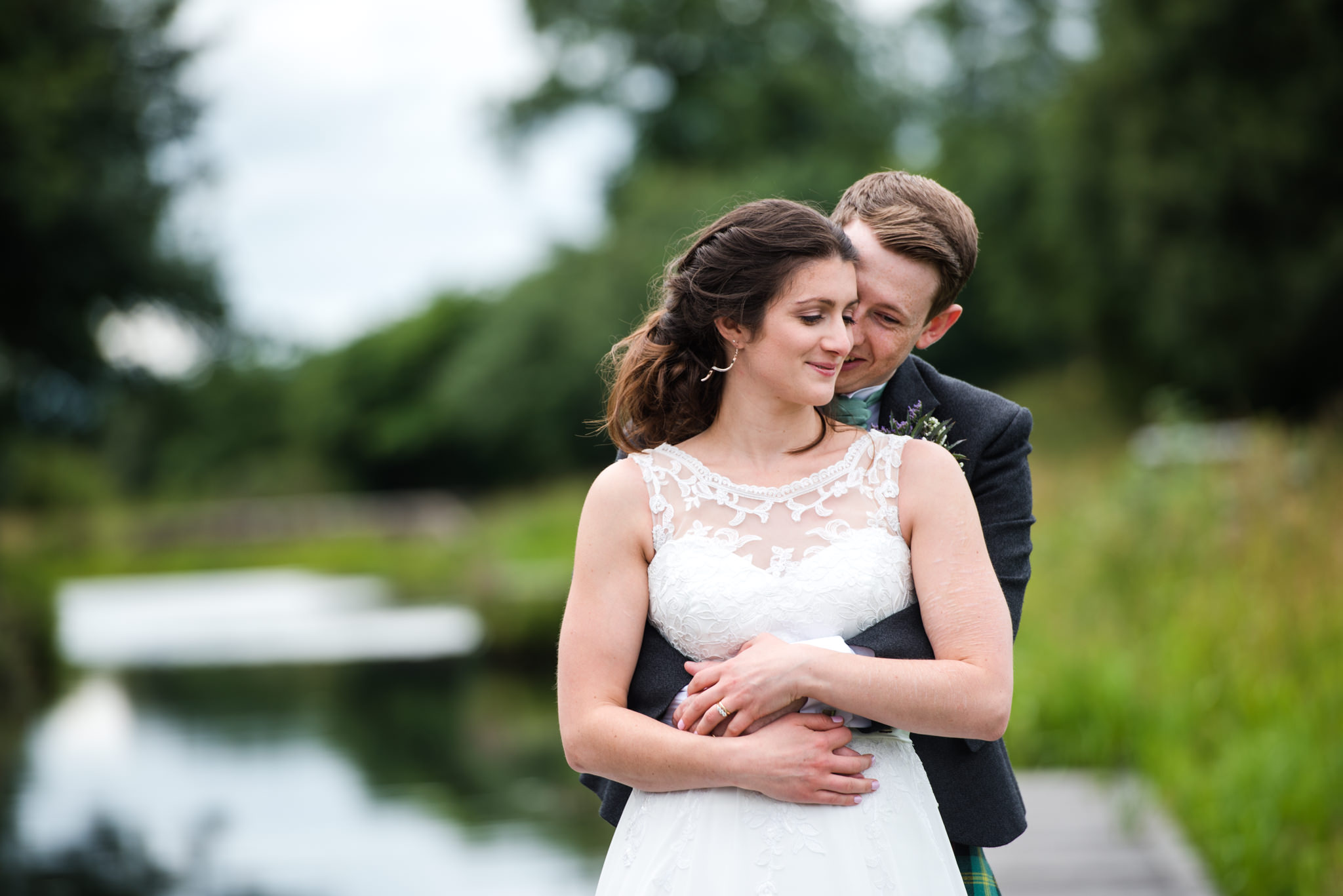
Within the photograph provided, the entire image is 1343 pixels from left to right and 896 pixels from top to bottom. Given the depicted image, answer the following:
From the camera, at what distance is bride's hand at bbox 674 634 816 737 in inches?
75.3

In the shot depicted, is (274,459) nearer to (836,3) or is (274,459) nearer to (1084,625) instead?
(836,3)

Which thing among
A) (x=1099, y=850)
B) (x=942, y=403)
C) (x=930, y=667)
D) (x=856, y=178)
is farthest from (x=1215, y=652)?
(x=856, y=178)

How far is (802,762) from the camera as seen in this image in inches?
77.6

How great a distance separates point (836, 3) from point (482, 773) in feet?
94.6

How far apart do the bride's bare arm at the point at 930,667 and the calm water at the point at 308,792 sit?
5356mm

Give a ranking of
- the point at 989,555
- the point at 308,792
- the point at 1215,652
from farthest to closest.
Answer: the point at 308,792 → the point at 1215,652 → the point at 989,555

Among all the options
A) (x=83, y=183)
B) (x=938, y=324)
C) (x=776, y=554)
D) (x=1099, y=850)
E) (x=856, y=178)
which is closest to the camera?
(x=776, y=554)

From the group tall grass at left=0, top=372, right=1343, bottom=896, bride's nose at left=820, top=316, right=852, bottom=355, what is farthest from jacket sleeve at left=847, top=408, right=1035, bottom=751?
tall grass at left=0, top=372, right=1343, bottom=896

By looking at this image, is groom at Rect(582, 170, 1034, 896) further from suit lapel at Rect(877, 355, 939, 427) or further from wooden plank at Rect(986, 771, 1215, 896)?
wooden plank at Rect(986, 771, 1215, 896)

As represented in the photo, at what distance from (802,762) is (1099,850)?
13.1ft

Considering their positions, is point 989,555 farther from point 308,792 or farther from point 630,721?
point 308,792

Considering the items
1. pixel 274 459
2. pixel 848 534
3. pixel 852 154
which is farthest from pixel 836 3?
pixel 848 534

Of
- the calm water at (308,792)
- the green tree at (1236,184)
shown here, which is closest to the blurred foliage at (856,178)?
the green tree at (1236,184)

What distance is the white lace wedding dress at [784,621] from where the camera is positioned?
2016mm
